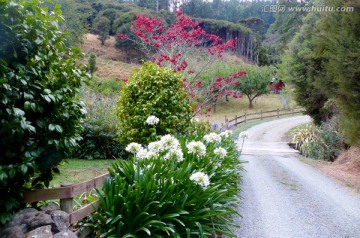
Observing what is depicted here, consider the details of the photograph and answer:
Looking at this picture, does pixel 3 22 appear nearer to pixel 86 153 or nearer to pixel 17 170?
pixel 17 170

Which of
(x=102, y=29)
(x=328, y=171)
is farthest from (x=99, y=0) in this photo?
(x=328, y=171)

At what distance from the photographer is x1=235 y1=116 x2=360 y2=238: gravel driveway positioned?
4551 mm

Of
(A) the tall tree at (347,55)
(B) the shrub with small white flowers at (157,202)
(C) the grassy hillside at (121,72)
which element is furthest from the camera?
(C) the grassy hillside at (121,72)

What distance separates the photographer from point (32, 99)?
2.81 m

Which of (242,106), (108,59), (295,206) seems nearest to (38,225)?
(295,206)

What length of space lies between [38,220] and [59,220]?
0.56ft

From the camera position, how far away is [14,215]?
2.89m

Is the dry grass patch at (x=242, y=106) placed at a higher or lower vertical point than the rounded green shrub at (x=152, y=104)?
lower

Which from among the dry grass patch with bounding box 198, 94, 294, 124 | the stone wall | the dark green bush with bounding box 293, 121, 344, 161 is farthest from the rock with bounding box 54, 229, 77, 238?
the dry grass patch with bounding box 198, 94, 294, 124

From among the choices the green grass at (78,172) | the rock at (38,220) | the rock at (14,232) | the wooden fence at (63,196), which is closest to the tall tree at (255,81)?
the green grass at (78,172)

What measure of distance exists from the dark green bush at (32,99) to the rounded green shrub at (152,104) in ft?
11.8

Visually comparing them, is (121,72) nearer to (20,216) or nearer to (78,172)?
(78,172)

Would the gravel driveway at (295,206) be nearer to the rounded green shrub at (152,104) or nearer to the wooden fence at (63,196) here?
the rounded green shrub at (152,104)

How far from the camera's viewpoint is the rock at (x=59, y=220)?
2.80 metres
